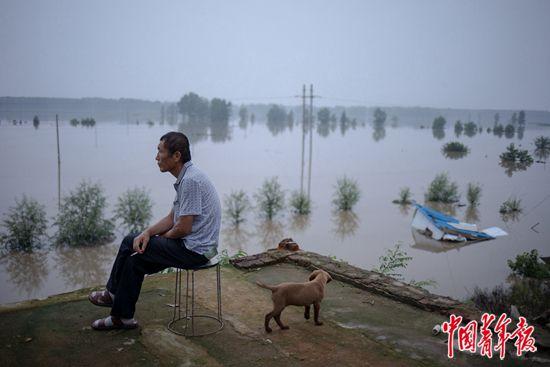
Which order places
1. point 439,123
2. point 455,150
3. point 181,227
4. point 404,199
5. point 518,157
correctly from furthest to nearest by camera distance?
point 439,123, point 455,150, point 518,157, point 404,199, point 181,227

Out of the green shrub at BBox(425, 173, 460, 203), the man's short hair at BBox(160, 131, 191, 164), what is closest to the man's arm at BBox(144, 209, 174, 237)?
the man's short hair at BBox(160, 131, 191, 164)

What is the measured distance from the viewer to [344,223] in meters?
17.5

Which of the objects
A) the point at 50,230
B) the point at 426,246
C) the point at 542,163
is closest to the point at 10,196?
the point at 50,230

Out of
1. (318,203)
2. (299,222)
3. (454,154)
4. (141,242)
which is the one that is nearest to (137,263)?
(141,242)

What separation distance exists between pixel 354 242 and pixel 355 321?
36.4 feet

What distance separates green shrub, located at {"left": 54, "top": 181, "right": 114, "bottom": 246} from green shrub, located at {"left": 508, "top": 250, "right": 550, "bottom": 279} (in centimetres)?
1127

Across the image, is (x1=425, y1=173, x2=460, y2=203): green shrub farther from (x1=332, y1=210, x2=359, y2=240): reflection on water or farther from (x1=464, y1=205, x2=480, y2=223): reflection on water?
(x1=332, y1=210, x2=359, y2=240): reflection on water

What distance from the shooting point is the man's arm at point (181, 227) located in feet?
10.8

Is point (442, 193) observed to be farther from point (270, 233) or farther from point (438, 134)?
point (438, 134)

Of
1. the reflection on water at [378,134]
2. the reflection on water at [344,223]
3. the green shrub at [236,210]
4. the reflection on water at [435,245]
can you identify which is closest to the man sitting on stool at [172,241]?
the reflection on water at [435,245]

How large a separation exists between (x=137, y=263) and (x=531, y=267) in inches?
396

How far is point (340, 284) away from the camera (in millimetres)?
4910

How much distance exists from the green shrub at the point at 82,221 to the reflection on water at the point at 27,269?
0.85 m

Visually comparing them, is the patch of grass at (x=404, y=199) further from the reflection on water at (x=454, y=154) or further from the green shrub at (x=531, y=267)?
the reflection on water at (x=454, y=154)
